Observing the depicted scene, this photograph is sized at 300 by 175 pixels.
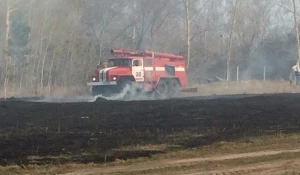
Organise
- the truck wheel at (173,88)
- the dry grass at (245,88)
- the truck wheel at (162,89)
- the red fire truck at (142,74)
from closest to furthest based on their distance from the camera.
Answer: the red fire truck at (142,74) → the truck wheel at (162,89) → the truck wheel at (173,88) → the dry grass at (245,88)

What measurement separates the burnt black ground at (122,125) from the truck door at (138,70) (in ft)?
27.8

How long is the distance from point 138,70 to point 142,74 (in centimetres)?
38

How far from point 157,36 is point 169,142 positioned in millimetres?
42936

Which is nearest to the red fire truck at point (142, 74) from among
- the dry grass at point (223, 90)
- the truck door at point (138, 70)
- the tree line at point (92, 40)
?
the truck door at point (138, 70)

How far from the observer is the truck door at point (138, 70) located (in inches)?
1131

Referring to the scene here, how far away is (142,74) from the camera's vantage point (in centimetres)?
2923

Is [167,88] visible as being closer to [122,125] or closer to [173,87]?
[173,87]

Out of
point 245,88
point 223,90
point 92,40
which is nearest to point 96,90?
point 223,90

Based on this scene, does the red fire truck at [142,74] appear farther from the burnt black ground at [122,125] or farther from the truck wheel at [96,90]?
the burnt black ground at [122,125]

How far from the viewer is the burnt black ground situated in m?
9.73

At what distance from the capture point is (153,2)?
166 ft

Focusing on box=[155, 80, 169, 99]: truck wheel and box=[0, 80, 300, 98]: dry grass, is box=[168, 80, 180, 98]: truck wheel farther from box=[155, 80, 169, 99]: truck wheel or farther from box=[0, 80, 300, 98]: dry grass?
box=[0, 80, 300, 98]: dry grass

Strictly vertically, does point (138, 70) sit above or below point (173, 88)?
→ above

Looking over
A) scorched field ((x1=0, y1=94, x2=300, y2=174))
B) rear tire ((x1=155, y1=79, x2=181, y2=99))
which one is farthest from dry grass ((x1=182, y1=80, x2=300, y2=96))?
scorched field ((x1=0, y1=94, x2=300, y2=174))
